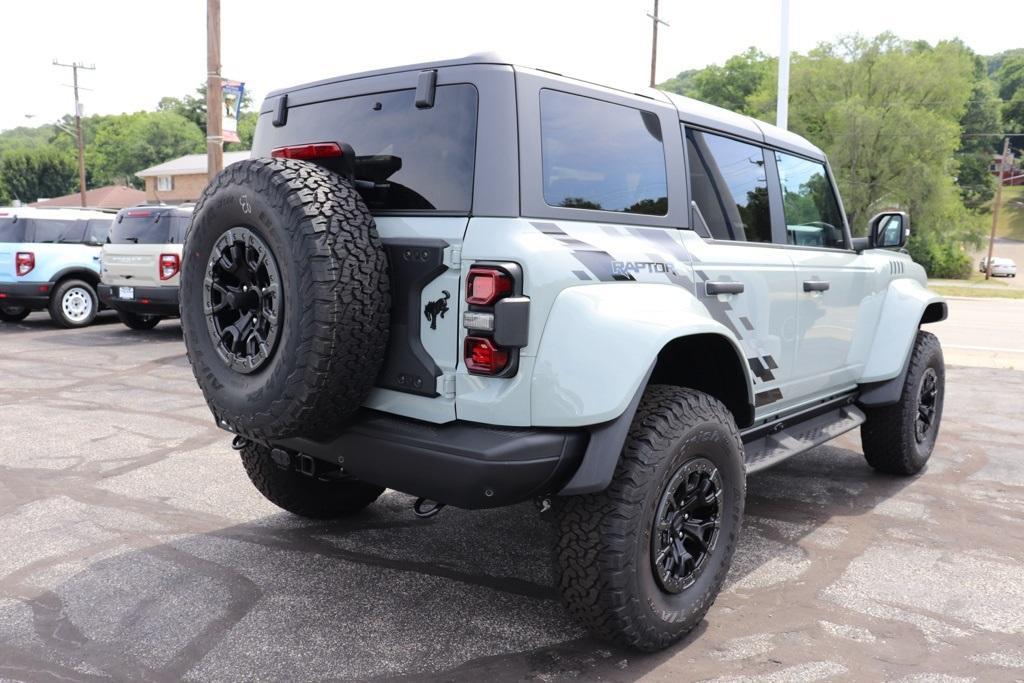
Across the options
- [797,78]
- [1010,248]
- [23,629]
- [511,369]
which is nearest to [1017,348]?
[511,369]

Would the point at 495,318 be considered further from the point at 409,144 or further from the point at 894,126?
the point at 894,126

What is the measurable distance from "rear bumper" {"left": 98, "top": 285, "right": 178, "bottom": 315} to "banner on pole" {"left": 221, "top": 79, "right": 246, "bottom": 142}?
257 centimetres

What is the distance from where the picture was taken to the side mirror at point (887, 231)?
4.89 metres

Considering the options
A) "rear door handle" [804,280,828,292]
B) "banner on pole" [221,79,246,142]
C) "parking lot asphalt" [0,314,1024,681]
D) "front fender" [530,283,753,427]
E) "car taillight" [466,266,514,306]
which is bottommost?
"parking lot asphalt" [0,314,1024,681]

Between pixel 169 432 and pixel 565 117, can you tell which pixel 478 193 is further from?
pixel 169 432

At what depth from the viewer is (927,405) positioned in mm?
5434

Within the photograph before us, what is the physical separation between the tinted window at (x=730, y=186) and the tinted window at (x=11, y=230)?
1182 cm

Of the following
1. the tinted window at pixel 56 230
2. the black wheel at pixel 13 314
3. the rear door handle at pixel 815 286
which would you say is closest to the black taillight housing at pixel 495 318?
the rear door handle at pixel 815 286

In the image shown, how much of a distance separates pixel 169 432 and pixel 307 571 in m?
3.00

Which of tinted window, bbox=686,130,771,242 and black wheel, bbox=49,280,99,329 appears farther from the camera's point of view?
black wheel, bbox=49,280,99,329

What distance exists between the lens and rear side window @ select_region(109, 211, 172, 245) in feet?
36.2

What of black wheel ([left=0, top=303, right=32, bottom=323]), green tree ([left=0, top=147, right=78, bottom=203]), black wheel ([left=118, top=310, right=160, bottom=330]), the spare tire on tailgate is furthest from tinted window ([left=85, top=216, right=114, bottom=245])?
green tree ([left=0, top=147, right=78, bottom=203])

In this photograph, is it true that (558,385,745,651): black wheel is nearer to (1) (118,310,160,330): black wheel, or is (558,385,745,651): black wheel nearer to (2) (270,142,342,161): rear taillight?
(2) (270,142,342,161): rear taillight

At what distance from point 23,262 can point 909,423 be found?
12.1m
